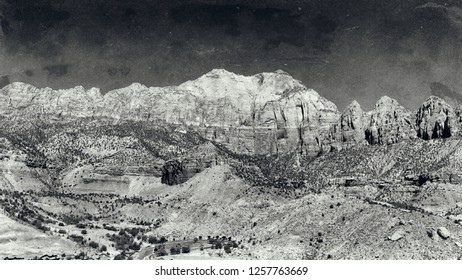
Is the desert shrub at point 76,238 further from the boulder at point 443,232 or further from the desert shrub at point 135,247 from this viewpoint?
the boulder at point 443,232

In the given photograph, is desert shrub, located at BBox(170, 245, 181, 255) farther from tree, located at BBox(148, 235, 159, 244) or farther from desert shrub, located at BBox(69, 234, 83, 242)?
desert shrub, located at BBox(69, 234, 83, 242)

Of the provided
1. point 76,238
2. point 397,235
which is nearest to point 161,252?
point 76,238

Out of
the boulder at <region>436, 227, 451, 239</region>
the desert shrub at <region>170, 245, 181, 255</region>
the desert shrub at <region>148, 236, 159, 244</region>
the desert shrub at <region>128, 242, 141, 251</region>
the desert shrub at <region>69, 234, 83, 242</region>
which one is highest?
the boulder at <region>436, 227, 451, 239</region>

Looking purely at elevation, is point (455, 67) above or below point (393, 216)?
above

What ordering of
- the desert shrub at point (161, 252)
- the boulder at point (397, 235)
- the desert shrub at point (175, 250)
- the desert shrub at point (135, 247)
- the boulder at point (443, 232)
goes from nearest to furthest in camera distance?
the boulder at point (443, 232), the boulder at point (397, 235), the desert shrub at point (161, 252), the desert shrub at point (175, 250), the desert shrub at point (135, 247)

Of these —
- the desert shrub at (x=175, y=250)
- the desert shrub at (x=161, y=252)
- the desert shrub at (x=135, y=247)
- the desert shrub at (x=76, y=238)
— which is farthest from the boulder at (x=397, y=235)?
the desert shrub at (x=76, y=238)

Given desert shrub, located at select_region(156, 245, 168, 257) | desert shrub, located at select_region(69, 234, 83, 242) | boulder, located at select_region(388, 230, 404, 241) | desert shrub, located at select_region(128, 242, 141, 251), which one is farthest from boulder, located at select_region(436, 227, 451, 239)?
desert shrub, located at select_region(69, 234, 83, 242)

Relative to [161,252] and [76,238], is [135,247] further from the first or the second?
[161,252]

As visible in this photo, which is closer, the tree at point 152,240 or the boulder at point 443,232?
the boulder at point 443,232

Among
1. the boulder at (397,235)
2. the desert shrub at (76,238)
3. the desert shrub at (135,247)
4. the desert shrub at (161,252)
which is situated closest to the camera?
the boulder at (397,235)
